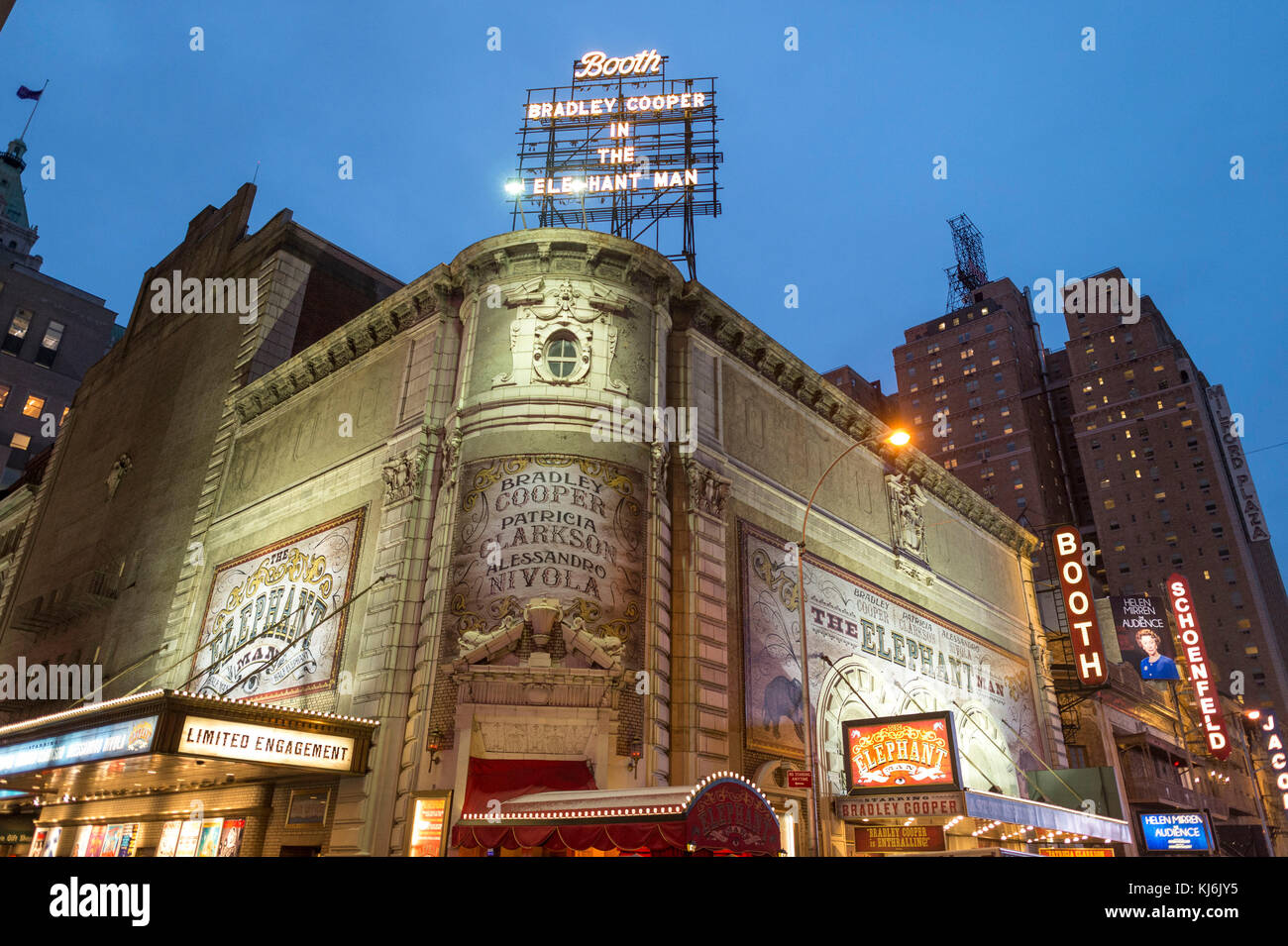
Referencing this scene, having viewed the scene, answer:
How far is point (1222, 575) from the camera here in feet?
341

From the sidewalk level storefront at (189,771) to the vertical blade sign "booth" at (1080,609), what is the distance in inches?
1276

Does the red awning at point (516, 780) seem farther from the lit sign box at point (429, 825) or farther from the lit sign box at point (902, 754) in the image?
the lit sign box at point (902, 754)

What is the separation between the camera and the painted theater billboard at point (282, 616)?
23781mm

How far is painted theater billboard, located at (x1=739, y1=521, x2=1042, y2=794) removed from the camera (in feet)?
78.0

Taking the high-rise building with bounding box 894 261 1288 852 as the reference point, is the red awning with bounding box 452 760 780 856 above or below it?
below

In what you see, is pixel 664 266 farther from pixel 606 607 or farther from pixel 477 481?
pixel 606 607

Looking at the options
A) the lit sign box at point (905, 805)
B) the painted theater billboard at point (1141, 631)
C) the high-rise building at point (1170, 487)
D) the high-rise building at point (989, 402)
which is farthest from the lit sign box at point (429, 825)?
the high-rise building at point (989, 402)

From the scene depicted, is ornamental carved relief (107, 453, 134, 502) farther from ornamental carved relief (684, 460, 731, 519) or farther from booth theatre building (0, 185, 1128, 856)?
ornamental carved relief (684, 460, 731, 519)

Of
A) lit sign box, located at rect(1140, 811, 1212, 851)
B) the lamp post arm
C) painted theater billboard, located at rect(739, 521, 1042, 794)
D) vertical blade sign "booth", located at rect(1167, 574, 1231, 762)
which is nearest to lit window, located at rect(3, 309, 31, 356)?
painted theater billboard, located at rect(739, 521, 1042, 794)

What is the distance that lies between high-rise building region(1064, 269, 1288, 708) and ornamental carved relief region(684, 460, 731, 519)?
95004mm

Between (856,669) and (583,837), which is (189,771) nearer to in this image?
(583,837)
